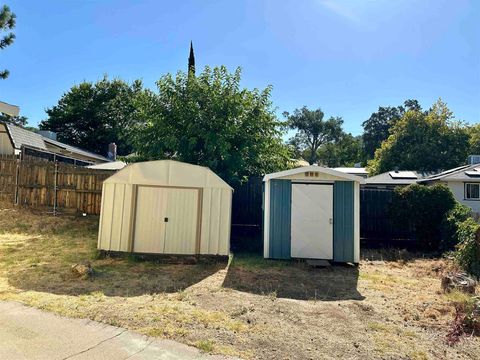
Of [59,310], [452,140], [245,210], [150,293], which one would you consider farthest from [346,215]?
[452,140]

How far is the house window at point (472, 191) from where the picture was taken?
19.7m

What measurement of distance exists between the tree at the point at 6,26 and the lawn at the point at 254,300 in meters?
7.00

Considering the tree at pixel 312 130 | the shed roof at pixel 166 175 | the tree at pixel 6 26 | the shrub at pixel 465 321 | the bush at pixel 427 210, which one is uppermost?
the tree at pixel 312 130

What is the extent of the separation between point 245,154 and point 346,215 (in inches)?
170

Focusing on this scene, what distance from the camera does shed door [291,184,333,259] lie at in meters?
8.91

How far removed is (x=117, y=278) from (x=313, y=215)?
497 centimetres

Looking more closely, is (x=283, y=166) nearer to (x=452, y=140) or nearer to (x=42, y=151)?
(x=42, y=151)

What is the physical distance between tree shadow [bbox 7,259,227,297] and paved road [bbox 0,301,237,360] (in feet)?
4.26

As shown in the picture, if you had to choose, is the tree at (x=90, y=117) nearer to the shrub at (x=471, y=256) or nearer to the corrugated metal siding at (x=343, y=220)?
the corrugated metal siding at (x=343, y=220)

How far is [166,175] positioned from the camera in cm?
838

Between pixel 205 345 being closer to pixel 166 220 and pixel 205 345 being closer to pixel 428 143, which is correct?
pixel 166 220

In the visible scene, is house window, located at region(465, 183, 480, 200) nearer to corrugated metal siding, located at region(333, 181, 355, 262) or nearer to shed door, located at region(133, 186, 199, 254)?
corrugated metal siding, located at region(333, 181, 355, 262)

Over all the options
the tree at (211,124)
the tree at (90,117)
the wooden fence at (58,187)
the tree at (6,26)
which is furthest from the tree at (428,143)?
the tree at (6,26)

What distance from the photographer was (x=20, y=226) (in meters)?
10.2
